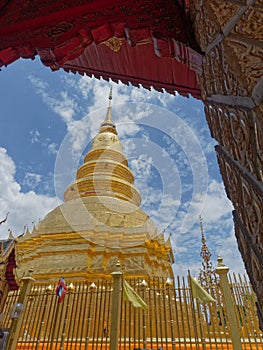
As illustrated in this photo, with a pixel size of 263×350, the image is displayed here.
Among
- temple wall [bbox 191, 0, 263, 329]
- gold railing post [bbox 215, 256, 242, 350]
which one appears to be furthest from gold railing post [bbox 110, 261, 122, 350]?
temple wall [bbox 191, 0, 263, 329]

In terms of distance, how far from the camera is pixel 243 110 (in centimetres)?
Answer: 87

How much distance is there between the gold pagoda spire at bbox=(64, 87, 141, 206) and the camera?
13.6 metres

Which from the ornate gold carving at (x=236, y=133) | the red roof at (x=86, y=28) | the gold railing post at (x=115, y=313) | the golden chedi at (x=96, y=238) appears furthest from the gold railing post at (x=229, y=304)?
the ornate gold carving at (x=236, y=133)

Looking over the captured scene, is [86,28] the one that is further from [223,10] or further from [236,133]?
[236,133]

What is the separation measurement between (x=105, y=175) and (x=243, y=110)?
13343 millimetres

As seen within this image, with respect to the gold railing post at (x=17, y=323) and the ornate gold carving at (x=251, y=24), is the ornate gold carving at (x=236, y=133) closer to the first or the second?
the ornate gold carving at (x=251, y=24)

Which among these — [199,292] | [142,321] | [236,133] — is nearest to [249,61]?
[236,133]

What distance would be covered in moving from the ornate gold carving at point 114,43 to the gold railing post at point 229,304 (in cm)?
477

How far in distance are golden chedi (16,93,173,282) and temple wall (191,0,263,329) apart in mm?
8248

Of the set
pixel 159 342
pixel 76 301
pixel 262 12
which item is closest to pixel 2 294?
pixel 76 301

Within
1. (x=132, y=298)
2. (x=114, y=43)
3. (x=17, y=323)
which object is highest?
(x=114, y=43)

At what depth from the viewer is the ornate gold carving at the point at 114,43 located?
3417 mm

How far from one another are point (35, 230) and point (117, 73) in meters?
9.67

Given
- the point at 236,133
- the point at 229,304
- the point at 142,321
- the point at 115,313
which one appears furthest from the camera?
the point at 142,321
